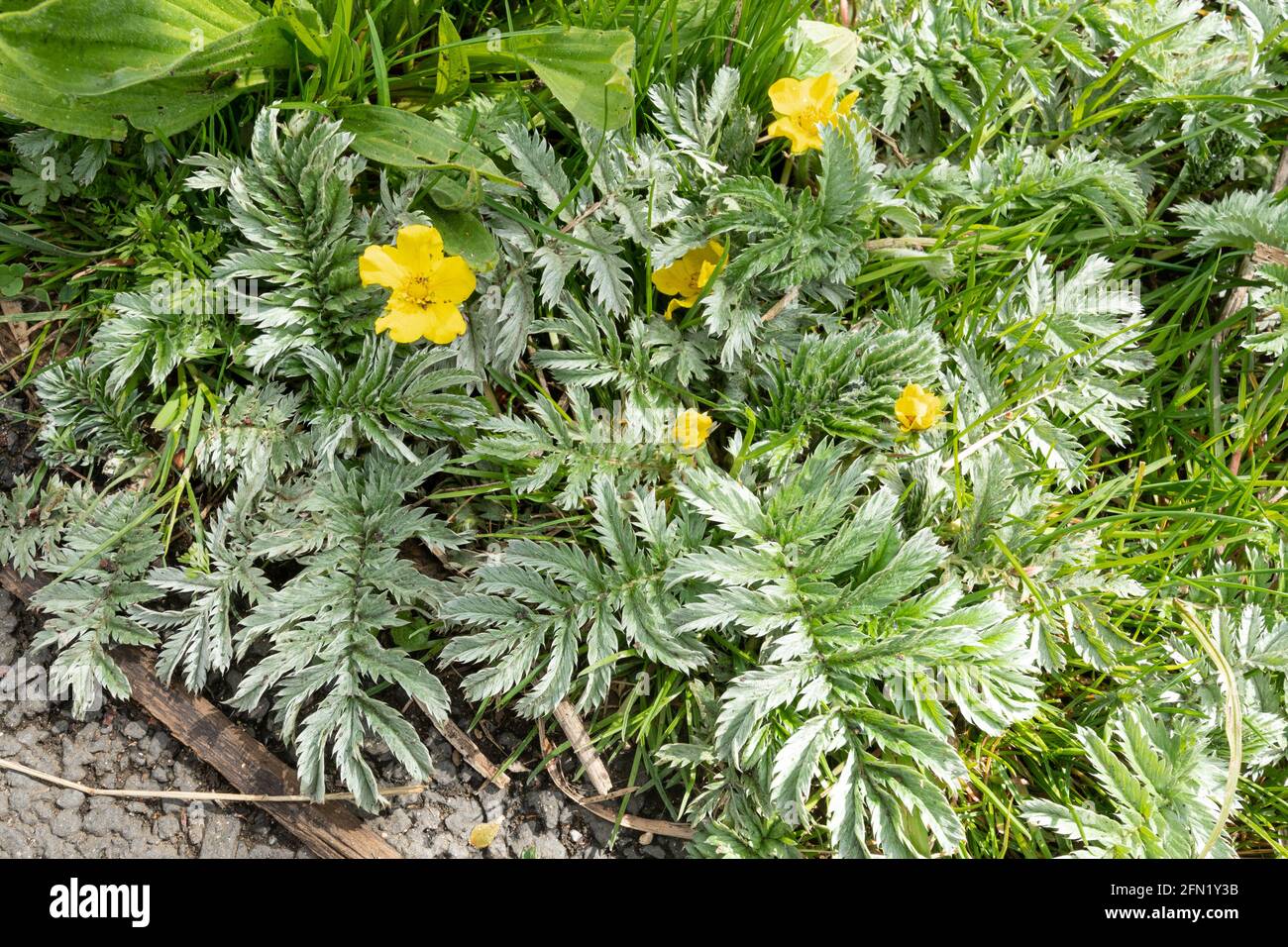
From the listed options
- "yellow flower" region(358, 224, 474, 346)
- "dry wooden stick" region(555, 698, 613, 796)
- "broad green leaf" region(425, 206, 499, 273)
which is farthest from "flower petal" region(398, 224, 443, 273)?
"dry wooden stick" region(555, 698, 613, 796)

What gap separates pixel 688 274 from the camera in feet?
7.50

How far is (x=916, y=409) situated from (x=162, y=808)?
197 cm

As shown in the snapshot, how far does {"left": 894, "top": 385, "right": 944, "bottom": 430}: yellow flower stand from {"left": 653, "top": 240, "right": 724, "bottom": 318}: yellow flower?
0.56 metres

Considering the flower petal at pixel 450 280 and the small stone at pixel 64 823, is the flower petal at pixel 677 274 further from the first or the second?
the small stone at pixel 64 823

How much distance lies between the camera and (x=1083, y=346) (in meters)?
2.37

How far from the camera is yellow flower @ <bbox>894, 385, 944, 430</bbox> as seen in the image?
6.89 feet

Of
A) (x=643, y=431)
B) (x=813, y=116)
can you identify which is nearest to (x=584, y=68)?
(x=813, y=116)

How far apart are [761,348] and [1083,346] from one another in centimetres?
84

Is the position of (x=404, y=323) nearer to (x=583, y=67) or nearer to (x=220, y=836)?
(x=583, y=67)

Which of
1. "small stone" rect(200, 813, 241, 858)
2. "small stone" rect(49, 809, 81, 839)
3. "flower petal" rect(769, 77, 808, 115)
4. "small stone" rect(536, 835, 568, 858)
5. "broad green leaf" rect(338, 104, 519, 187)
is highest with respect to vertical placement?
"flower petal" rect(769, 77, 808, 115)

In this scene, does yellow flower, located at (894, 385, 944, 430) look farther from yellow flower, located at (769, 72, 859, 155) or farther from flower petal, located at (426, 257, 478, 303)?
flower petal, located at (426, 257, 478, 303)

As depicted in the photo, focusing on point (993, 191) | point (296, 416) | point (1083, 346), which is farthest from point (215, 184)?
point (1083, 346)

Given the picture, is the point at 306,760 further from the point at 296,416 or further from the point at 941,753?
the point at 941,753

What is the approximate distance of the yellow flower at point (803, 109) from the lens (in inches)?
86.3
